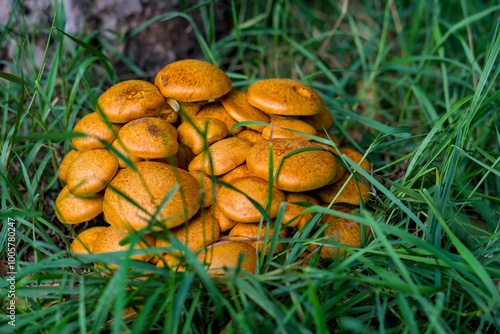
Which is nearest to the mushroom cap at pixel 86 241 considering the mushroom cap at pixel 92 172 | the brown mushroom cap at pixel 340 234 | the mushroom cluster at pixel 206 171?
the mushroom cluster at pixel 206 171

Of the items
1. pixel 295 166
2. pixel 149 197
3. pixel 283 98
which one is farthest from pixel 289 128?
pixel 149 197

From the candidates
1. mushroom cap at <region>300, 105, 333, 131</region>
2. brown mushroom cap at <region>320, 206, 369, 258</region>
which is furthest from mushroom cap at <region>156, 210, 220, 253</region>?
mushroom cap at <region>300, 105, 333, 131</region>

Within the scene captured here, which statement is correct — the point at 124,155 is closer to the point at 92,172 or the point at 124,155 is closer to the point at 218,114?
the point at 92,172

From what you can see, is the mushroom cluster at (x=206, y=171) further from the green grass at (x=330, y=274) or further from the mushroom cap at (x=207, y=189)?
the green grass at (x=330, y=274)

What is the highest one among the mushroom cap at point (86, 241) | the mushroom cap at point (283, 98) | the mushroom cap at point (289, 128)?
the mushroom cap at point (283, 98)

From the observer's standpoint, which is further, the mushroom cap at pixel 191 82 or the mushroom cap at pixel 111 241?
the mushroom cap at pixel 191 82

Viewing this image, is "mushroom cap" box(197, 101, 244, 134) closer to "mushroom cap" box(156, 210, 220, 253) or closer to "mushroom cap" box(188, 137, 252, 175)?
"mushroom cap" box(188, 137, 252, 175)
